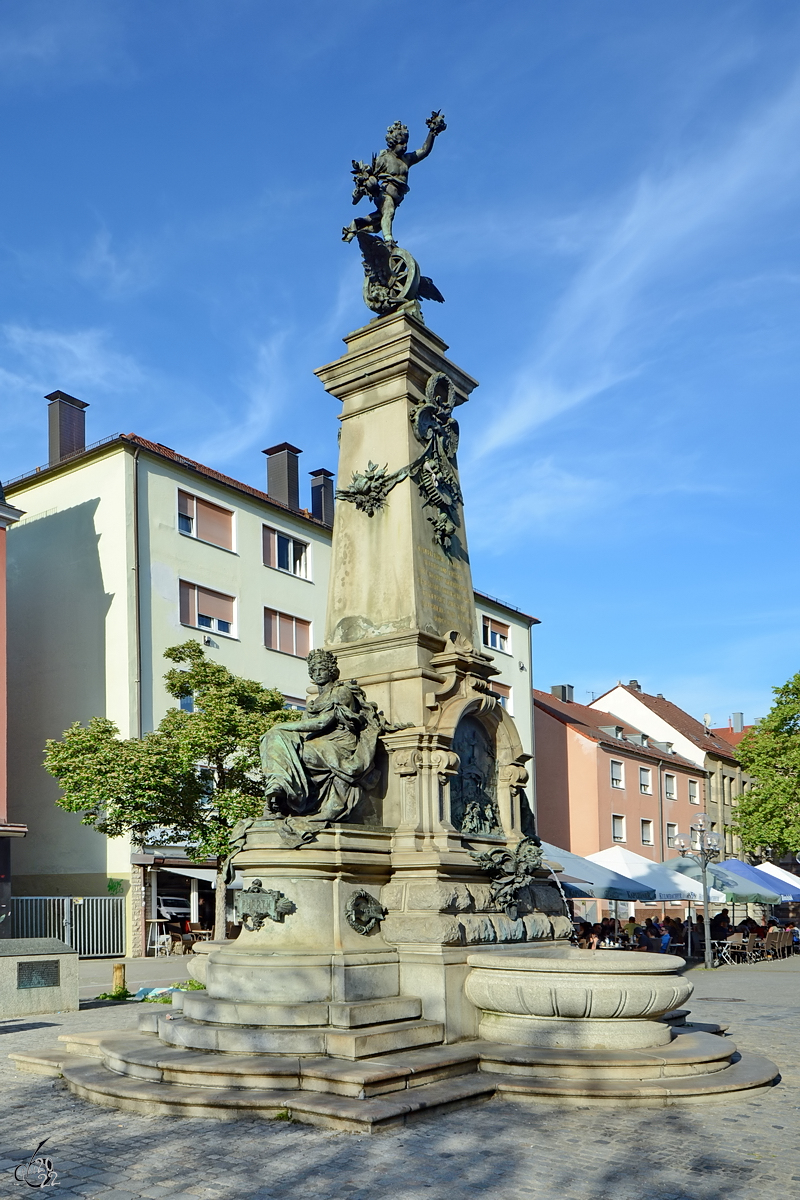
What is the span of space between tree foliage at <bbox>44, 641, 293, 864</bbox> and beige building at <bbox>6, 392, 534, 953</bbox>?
653 centimetres

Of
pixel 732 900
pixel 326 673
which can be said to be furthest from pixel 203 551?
pixel 326 673

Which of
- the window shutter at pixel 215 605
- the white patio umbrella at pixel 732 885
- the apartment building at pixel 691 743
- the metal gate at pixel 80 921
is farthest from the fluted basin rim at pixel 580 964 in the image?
the apartment building at pixel 691 743

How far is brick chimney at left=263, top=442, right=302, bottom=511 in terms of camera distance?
117ft

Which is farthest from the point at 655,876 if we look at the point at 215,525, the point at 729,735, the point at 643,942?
the point at 729,735

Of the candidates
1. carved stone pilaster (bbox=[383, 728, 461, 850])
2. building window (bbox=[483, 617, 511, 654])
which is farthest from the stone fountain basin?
building window (bbox=[483, 617, 511, 654])

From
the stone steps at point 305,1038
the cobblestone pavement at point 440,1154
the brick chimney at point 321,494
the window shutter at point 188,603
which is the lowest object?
the cobblestone pavement at point 440,1154

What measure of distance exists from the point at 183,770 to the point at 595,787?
29362mm

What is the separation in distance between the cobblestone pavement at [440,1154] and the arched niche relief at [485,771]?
10.7 ft

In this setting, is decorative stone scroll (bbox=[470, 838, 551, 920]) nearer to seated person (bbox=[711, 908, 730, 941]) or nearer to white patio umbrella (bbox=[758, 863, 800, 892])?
seated person (bbox=[711, 908, 730, 941])

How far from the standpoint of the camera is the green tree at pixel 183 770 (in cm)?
1914

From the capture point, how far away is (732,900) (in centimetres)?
2622

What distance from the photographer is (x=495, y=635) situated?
4331 cm

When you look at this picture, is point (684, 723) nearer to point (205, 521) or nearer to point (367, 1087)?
point (205, 521)

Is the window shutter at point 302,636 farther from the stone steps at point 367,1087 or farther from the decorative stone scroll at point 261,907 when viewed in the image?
the stone steps at point 367,1087
